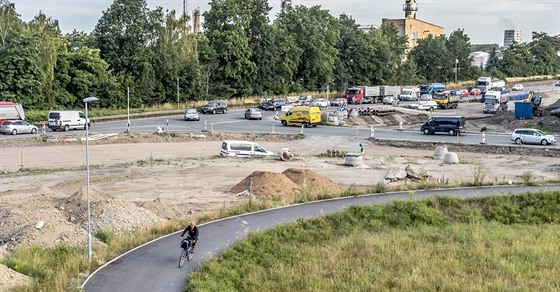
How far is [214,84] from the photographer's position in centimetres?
9531

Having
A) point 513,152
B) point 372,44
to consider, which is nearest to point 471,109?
point 372,44

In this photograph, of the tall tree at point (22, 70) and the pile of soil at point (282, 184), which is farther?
the tall tree at point (22, 70)

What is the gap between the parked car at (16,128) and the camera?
59.5m

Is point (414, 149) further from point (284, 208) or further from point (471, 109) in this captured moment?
point (471, 109)

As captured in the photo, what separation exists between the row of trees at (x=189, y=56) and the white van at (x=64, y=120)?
377 inches

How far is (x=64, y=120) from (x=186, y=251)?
43.7 meters

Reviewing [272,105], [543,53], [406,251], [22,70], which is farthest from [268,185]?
[543,53]

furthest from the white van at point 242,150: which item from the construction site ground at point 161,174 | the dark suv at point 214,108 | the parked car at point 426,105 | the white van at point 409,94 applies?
the white van at point 409,94

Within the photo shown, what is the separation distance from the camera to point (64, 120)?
6231 centimetres

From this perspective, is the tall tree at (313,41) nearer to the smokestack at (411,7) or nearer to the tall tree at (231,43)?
the tall tree at (231,43)

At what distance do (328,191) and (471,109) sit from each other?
63.3 meters

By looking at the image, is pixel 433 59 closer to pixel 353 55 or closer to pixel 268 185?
pixel 353 55

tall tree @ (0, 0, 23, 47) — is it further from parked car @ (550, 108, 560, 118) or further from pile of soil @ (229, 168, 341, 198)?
parked car @ (550, 108, 560, 118)

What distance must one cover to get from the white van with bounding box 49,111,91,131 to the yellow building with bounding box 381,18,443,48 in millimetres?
94077
